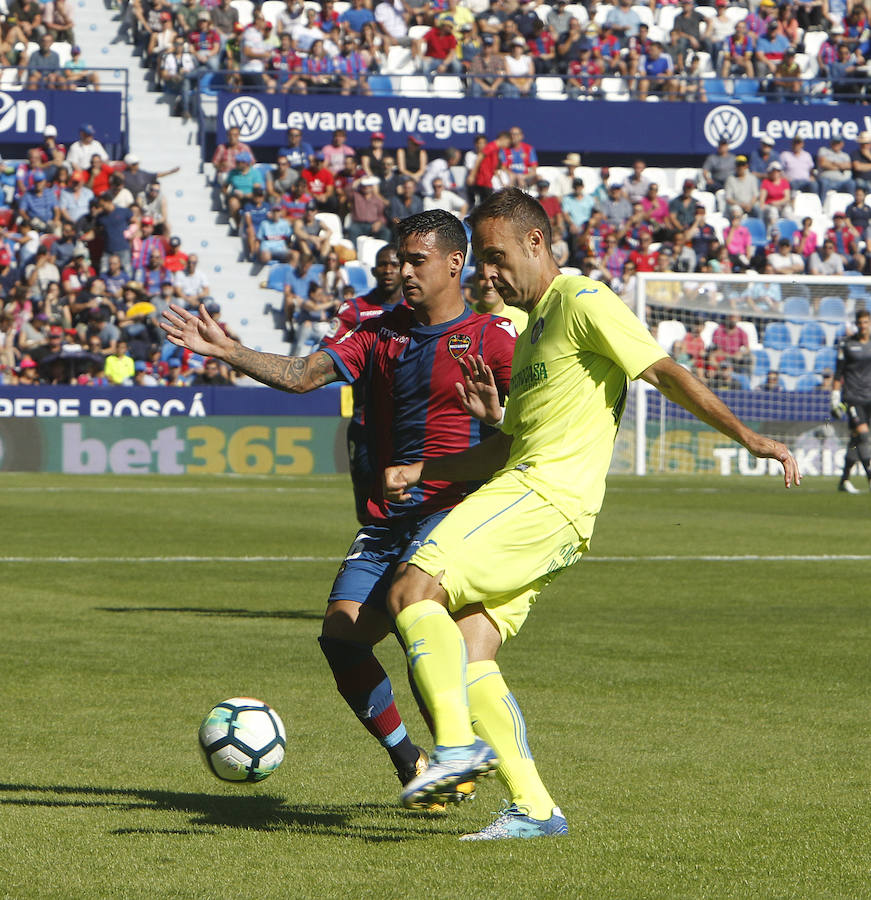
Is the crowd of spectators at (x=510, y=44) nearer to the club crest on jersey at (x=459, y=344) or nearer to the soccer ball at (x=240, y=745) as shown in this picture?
the club crest on jersey at (x=459, y=344)

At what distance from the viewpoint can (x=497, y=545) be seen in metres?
4.74

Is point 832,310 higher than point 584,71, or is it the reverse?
point 584,71

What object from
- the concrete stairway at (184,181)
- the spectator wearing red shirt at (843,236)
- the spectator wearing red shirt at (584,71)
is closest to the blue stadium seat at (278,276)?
the concrete stairway at (184,181)

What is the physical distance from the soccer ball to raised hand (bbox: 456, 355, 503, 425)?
1.37 metres

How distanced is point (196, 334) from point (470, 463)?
1.00 metres

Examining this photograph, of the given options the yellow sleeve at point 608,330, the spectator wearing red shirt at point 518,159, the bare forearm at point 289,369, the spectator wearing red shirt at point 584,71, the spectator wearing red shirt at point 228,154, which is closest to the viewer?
the yellow sleeve at point 608,330

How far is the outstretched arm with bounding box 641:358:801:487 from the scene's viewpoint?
15.2ft

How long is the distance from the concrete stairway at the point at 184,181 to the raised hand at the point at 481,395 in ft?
75.8

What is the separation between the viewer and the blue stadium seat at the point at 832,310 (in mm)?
27719

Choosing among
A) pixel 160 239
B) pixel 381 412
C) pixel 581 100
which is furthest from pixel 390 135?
pixel 381 412

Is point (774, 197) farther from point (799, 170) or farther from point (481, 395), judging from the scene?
point (481, 395)

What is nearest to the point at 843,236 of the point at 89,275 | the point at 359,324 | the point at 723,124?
the point at 723,124

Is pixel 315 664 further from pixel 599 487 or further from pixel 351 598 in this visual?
pixel 599 487

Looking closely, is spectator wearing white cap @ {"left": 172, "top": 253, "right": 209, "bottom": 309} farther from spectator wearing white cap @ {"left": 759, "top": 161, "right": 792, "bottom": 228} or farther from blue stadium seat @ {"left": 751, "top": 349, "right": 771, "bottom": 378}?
spectator wearing white cap @ {"left": 759, "top": 161, "right": 792, "bottom": 228}
